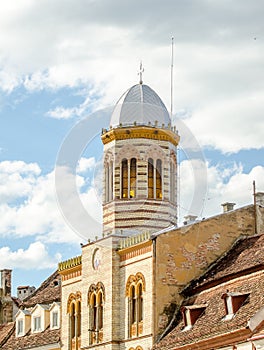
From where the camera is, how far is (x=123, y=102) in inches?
2259

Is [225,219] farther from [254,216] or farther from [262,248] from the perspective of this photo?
[262,248]

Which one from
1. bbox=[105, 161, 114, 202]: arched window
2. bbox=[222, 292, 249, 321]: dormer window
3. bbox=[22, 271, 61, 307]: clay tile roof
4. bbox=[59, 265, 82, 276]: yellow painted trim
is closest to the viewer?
bbox=[222, 292, 249, 321]: dormer window

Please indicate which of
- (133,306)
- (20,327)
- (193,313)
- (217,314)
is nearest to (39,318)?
(20,327)

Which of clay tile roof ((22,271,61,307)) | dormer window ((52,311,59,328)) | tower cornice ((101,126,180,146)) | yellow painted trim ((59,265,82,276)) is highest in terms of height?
tower cornice ((101,126,180,146))

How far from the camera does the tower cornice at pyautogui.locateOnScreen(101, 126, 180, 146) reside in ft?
185

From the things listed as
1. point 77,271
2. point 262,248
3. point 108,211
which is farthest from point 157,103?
point 262,248

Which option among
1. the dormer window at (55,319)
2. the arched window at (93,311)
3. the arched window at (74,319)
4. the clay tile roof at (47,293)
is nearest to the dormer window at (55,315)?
the dormer window at (55,319)

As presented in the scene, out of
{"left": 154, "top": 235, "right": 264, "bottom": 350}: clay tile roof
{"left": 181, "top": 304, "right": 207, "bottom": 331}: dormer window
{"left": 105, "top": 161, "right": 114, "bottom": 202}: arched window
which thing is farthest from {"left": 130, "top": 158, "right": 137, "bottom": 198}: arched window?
{"left": 181, "top": 304, "right": 207, "bottom": 331}: dormer window

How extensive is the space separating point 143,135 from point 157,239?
8228mm

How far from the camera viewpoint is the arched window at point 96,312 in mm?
53453

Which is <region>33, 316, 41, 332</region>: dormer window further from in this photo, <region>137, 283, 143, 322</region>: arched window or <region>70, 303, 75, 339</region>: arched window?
<region>137, 283, 143, 322</region>: arched window

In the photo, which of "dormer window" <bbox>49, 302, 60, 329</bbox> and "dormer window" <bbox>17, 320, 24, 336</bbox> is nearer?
"dormer window" <bbox>49, 302, 60, 329</bbox>

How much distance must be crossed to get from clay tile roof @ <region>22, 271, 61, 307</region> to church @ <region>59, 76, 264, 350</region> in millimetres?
6506

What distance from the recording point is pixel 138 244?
51250mm
